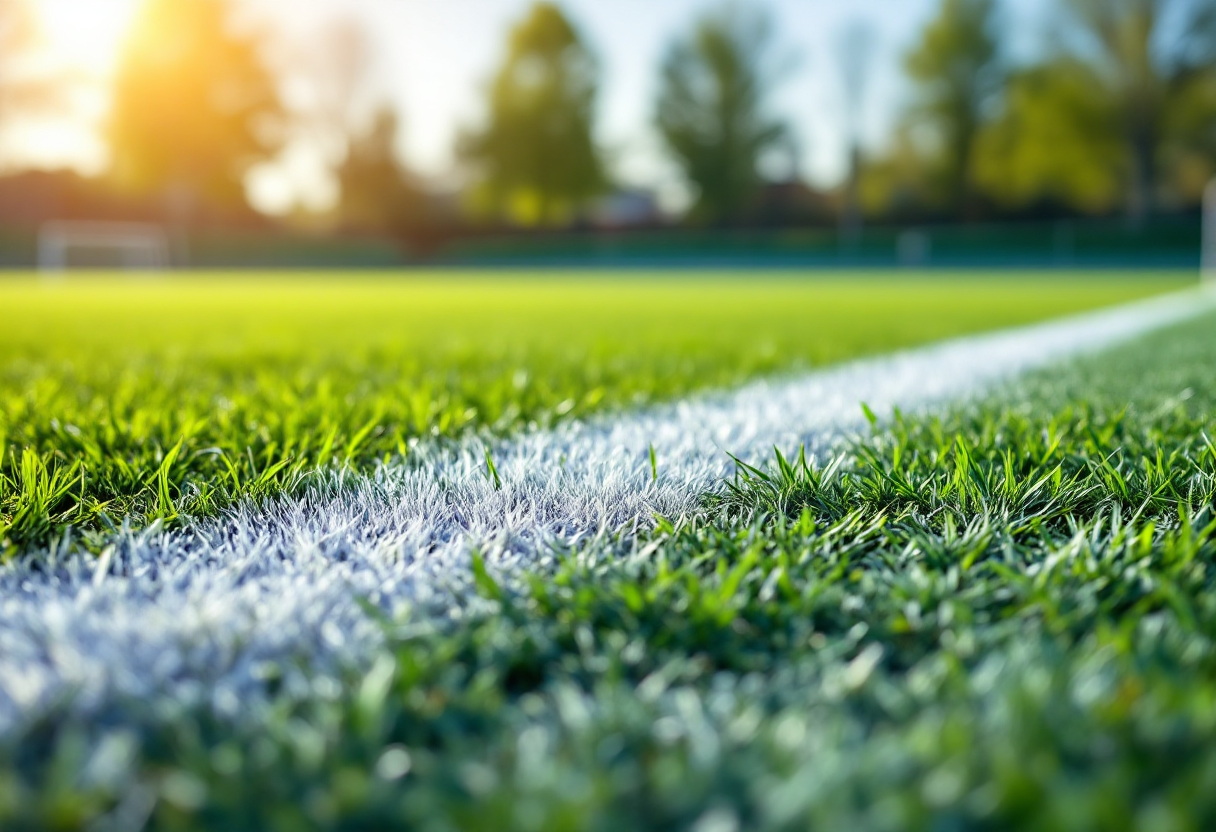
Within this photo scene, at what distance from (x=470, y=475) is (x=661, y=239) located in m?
35.5

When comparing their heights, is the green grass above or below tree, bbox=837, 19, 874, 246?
below

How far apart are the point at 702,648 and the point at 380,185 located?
130 feet

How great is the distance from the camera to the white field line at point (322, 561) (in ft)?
2.65

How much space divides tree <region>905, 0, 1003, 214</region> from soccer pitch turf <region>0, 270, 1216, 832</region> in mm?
38856

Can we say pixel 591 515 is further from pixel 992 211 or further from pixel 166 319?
pixel 992 211

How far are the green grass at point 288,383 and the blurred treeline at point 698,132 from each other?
3201 centimetres

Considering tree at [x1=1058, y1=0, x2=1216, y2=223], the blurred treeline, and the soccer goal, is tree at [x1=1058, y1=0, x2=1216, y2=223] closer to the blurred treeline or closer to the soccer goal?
the blurred treeline

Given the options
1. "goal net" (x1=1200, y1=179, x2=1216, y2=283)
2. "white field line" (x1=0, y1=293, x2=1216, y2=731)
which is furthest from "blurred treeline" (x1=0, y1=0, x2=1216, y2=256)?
"white field line" (x1=0, y1=293, x2=1216, y2=731)

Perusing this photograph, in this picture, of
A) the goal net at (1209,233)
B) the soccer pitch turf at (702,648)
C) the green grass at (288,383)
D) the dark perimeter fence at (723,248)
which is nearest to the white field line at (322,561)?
the soccer pitch turf at (702,648)

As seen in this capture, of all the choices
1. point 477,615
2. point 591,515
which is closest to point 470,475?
point 591,515

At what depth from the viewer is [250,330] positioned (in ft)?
18.7

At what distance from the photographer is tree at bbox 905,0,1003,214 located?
36.9 metres

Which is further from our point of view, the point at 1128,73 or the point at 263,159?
the point at 263,159

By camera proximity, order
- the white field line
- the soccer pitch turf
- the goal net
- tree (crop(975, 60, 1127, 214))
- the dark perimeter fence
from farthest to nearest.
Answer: tree (crop(975, 60, 1127, 214)), the dark perimeter fence, the goal net, the white field line, the soccer pitch turf
